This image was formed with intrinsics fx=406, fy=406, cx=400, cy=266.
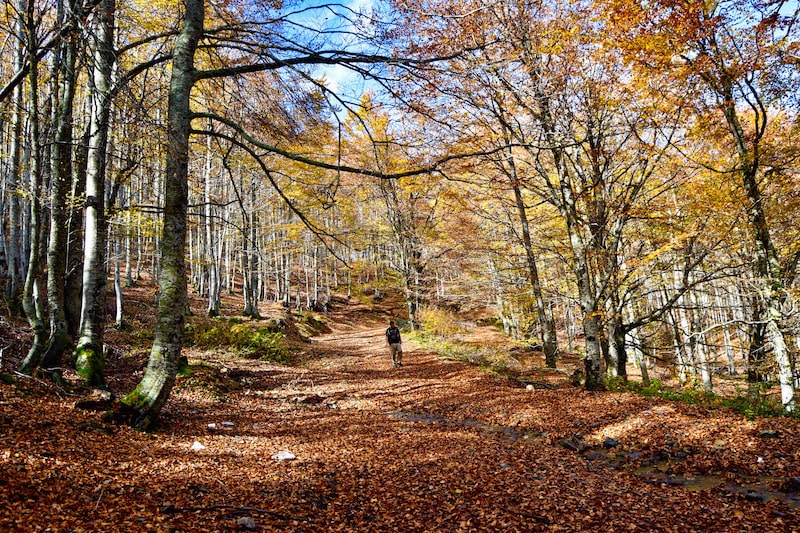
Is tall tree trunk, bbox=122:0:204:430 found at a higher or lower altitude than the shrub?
higher

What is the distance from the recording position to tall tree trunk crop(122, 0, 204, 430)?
195 inches

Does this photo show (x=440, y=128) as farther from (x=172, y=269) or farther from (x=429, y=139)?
(x=172, y=269)

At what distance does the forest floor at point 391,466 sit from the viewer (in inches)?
127

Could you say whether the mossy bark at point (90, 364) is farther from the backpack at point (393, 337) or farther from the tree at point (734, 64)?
the tree at point (734, 64)

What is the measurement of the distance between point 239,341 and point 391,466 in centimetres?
1047

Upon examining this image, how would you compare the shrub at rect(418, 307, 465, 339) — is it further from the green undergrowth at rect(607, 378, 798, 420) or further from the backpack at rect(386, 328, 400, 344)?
the green undergrowth at rect(607, 378, 798, 420)

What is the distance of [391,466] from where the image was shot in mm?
4988

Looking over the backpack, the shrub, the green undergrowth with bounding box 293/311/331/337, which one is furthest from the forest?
the green undergrowth with bounding box 293/311/331/337

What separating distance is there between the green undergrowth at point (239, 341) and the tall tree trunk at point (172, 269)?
829 centimetres

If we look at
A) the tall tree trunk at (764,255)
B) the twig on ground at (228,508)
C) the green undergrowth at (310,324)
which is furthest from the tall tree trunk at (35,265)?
the green undergrowth at (310,324)

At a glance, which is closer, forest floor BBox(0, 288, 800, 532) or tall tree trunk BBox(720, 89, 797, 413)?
forest floor BBox(0, 288, 800, 532)

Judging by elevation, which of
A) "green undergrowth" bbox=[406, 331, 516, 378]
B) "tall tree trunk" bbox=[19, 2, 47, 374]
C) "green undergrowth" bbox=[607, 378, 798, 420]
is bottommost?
"green undergrowth" bbox=[406, 331, 516, 378]

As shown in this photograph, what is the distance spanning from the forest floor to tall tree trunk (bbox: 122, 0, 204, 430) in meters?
0.41

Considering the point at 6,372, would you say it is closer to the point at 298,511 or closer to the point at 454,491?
the point at 298,511
